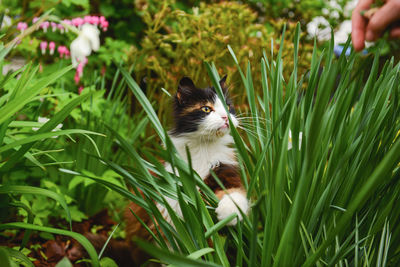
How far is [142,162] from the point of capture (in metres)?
0.98

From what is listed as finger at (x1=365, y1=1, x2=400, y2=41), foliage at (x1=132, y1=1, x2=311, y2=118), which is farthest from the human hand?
foliage at (x1=132, y1=1, x2=311, y2=118)

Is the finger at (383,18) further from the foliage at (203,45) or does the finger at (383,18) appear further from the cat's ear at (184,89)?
the foliage at (203,45)

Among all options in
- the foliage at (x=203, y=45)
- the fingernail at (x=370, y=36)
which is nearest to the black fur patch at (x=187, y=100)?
the foliage at (x=203, y=45)

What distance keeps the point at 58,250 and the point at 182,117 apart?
2.75 ft

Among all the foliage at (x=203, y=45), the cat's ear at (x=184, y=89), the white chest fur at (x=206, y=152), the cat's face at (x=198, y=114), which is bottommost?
the white chest fur at (x=206, y=152)

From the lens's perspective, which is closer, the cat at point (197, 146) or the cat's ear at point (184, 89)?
the cat at point (197, 146)

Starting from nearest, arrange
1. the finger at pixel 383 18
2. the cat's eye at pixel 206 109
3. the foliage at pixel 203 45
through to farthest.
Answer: the finger at pixel 383 18, the cat's eye at pixel 206 109, the foliage at pixel 203 45

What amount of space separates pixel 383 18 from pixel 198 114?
94cm

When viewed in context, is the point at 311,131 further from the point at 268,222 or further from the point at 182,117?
A: the point at 182,117

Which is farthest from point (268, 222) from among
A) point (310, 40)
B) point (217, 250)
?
point (310, 40)

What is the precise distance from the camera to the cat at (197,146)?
1.41 m

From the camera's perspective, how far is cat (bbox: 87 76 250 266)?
4.61ft

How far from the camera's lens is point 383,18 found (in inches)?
28.2

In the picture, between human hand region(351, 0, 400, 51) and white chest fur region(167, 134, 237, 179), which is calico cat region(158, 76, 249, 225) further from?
human hand region(351, 0, 400, 51)
